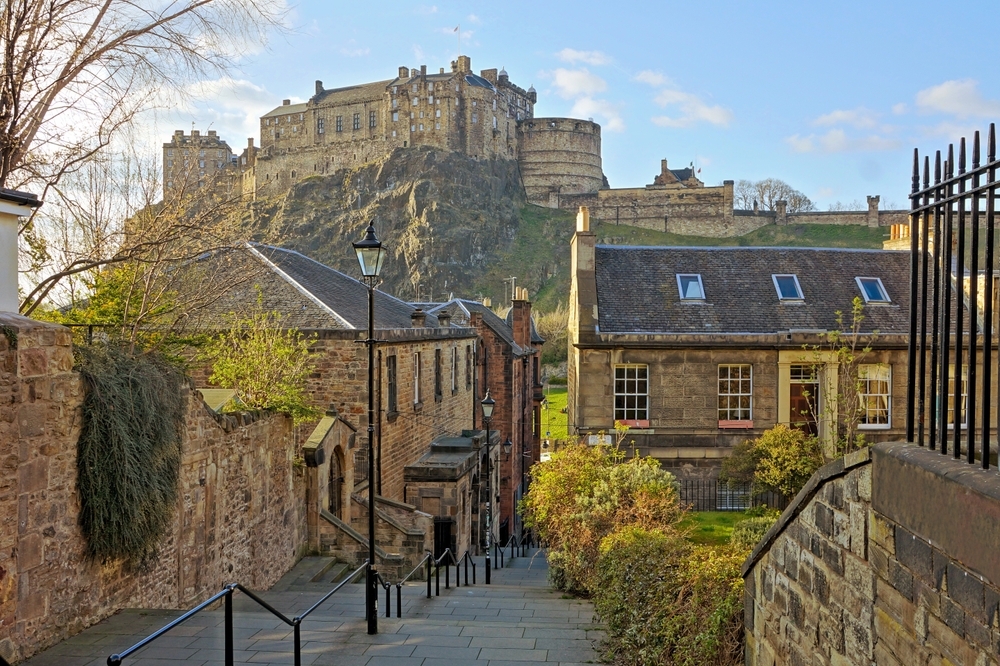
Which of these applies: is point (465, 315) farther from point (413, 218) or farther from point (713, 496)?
point (413, 218)

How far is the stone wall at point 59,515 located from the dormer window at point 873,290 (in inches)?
661

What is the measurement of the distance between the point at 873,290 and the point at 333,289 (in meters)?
14.1

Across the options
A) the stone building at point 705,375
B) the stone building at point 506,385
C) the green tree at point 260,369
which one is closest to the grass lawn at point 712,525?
the stone building at point 705,375

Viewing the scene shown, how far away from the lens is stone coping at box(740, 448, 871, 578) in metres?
4.64

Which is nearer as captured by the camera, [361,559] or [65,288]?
[65,288]

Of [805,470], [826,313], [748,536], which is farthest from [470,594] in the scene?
[826,313]

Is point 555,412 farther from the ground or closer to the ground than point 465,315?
closer to the ground

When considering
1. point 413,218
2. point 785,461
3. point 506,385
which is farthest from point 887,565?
point 413,218

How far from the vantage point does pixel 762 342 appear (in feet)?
60.8

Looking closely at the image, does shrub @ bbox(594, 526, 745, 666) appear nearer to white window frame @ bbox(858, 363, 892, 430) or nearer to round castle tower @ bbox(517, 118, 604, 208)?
white window frame @ bbox(858, 363, 892, 430)

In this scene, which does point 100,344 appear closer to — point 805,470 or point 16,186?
point 16,186

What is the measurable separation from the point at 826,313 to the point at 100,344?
17075mm

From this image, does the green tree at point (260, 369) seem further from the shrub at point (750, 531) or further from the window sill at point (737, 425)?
the window sill at point (737, 425)

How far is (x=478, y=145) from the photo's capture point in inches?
3895
